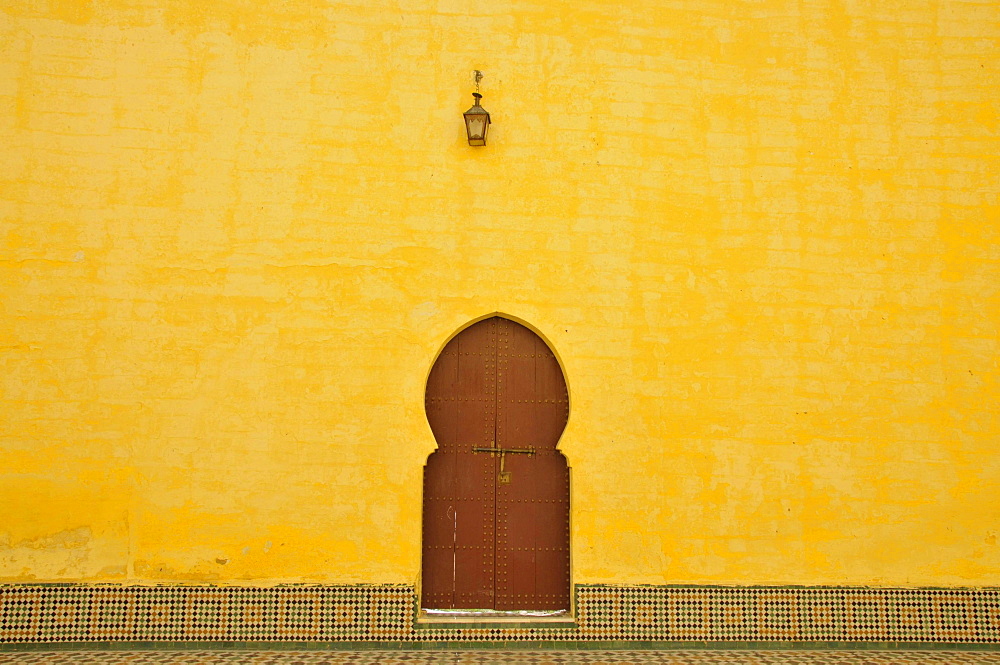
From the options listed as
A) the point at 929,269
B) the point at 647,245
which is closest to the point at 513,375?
the point at 647,245

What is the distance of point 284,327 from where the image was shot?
5.82 meters

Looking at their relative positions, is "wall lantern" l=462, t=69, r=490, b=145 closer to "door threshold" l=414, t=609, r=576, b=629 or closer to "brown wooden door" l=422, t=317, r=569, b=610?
"brown wooden door" l=422, t=317, r=569, b=610

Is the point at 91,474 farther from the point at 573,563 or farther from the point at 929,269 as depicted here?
the point at 929,269

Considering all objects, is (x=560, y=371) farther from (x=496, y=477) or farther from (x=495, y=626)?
(x=495, y=626)

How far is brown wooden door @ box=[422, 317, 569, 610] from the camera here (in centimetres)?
583

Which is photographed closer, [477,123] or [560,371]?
[477,123]

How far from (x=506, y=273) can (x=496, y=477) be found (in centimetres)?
148

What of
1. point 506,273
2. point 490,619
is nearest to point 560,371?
point 506,273

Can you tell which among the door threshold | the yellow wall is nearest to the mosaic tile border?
the door threshold

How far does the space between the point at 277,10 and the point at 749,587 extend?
5.40 metres

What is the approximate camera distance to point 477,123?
5895 mm

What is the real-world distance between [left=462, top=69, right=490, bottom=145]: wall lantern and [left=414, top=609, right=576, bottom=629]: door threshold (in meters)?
3.38

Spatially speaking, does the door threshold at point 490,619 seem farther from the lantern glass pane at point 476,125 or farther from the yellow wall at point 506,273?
the lantern glass pane at point 476,125

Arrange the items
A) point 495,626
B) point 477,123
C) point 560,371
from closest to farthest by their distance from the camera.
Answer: point 495,626 < point 477,123 < point 560,371
